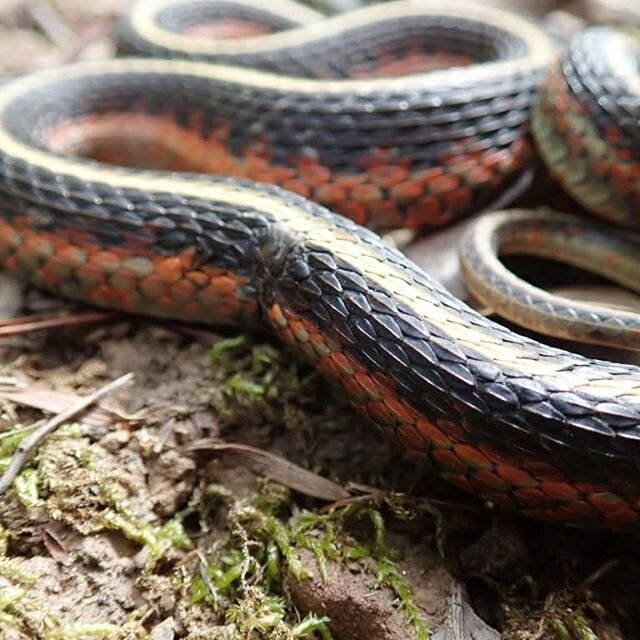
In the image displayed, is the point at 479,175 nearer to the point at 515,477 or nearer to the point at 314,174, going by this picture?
the point at 314,174

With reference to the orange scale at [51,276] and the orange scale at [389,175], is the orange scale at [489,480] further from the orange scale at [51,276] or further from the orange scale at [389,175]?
the orange scale at [51,276]

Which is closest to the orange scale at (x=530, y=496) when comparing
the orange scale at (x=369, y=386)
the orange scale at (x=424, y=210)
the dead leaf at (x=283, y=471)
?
A: the orange scale at (x=369, y=386)

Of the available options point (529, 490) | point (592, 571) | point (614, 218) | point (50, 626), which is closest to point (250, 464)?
point (50, 626)

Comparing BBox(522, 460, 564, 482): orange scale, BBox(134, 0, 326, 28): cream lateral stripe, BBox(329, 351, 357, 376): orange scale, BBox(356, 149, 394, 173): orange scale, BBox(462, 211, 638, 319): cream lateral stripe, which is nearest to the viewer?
BBox(522, 460, 564, 482): orange scale

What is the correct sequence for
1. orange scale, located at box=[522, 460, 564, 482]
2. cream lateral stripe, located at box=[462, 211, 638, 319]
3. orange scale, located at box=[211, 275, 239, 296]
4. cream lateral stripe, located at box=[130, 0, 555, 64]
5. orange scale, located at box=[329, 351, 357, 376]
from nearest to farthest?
orange scale, located at box=[522, 460, 564, 482] → orange scale, located at box=[329, 351, 357, 376] → cream lateral stripe, located at box=[462, 211, 638, 319] → orange scale, located at box=[211, 275, 239, 296] → cream lateral stripe, located at box=[130, 0, 555, 64]

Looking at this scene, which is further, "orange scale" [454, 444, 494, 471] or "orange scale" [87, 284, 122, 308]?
"orange scale" [87, 284, 122, 308]

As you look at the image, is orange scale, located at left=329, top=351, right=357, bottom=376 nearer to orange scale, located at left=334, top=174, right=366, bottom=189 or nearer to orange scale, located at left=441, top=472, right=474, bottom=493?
orange scale, located at left=441, top=472, right=474, bottom=493

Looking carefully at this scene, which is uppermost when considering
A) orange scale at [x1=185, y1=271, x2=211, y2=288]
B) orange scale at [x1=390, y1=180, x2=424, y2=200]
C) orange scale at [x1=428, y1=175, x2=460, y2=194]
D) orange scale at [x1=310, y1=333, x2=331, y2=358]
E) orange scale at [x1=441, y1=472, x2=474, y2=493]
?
orange scale at [x1=428, y1=175, x2=460, y2=194]

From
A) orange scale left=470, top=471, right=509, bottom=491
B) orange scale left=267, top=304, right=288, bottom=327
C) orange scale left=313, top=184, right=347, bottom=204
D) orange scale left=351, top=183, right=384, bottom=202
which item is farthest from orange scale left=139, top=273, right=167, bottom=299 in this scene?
A: orange scale left=470, top=471, right=509, bottom=491
